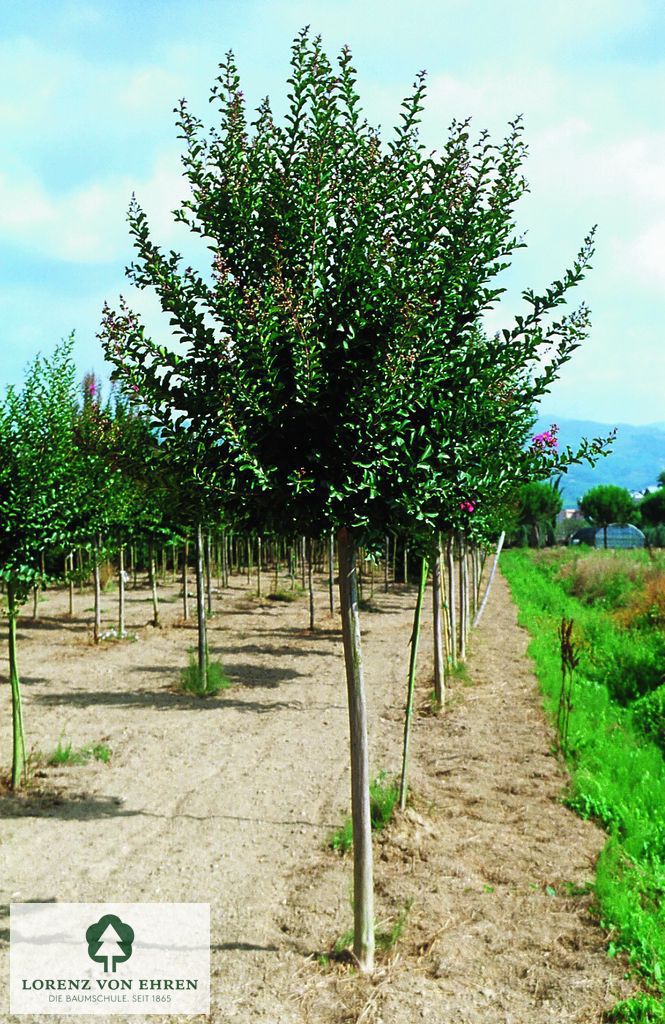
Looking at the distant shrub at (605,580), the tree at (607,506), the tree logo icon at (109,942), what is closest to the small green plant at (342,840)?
the tree logo icon at (109,942)

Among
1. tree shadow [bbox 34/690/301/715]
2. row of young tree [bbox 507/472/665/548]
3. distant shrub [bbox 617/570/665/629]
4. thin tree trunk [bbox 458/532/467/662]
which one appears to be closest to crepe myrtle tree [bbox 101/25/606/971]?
tree shadow [bbox 34/690/301/715]

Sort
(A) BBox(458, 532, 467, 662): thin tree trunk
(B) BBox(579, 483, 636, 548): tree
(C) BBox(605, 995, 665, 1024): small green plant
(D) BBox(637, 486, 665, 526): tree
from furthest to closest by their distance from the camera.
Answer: (D) BBox(637, 486, 665, 526): tree → (B) BBox(579, 483, 636, 548): tree → (A) BBox(458, 532, 467, 662): thin tree trunk → (C) BBox(605, 995, 665, 1024): small green plant

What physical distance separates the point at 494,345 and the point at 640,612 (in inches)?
511

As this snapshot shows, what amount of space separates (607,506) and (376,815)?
54.0 metres

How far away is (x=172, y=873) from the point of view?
6.18 m

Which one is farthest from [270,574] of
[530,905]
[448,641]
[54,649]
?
[530,905]

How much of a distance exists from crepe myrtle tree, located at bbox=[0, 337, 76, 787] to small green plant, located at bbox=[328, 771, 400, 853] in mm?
3029

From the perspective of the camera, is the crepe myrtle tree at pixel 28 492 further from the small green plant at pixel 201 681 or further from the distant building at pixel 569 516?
the distant building at pixel 569 516

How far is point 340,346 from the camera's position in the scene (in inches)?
184

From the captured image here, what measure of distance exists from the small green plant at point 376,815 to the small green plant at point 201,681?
5.26 meters

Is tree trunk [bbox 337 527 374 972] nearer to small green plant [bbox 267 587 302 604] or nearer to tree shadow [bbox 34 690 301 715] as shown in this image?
tree shadow [bbox 34 690 301 715]

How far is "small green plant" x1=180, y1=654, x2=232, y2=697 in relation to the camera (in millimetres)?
12117

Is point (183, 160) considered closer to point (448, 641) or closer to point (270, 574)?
point (448, 641)

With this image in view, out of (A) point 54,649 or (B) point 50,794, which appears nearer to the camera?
(B) point 50,794
